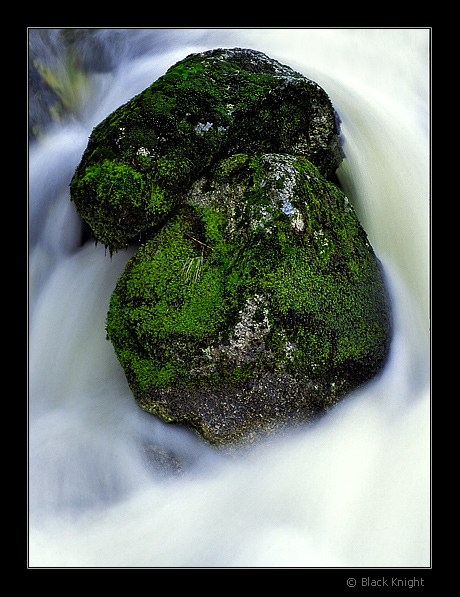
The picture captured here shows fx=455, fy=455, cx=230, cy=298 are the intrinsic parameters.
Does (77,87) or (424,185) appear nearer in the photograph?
(424,185)

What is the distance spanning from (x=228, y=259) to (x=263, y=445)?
148 cm

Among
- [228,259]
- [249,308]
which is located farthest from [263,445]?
[228,259]

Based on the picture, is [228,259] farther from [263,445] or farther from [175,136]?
[263,445]

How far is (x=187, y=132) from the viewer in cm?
377

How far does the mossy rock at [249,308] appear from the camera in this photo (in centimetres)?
338

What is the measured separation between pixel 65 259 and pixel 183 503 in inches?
95.7

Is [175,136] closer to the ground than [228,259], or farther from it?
farther from it

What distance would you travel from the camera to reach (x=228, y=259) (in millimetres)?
3576

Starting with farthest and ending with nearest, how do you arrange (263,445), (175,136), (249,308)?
(175,136) → (263,445) → (249,308)

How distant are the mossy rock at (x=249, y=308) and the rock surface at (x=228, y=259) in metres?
0.01

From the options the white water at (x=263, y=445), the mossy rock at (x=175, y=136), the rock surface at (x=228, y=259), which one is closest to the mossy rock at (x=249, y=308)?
the rock surface at (x=228, y=259)

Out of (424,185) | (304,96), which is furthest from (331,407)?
(304,96)

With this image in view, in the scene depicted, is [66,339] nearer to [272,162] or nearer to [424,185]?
[272,162]

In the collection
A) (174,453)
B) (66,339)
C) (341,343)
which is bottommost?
(174,453)
